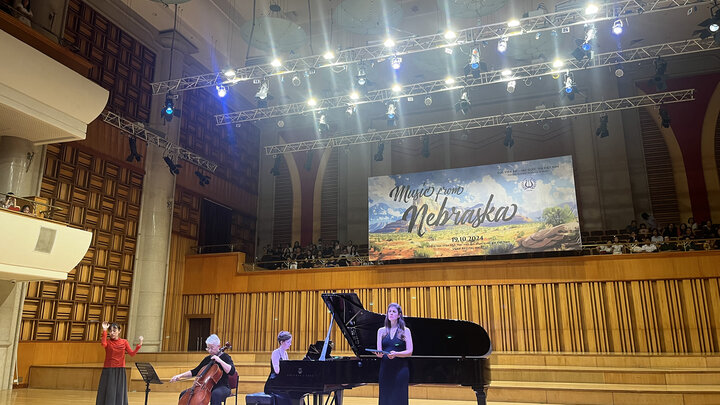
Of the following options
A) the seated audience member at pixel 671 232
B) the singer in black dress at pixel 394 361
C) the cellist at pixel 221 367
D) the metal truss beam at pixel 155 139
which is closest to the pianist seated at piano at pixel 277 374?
the cellist at pixel 221 367

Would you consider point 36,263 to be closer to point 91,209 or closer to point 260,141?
point 91,209

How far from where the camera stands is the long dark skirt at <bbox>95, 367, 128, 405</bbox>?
5645 millimetres

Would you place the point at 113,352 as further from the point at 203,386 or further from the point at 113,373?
the point at 203,386

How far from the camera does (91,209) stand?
38.7ft

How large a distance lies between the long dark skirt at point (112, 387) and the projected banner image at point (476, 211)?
315 inches

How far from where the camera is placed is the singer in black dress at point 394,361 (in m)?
4.33

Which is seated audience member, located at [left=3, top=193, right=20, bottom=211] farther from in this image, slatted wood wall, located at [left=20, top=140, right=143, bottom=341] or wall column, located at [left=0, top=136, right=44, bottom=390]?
slatted wood wall, located at [left=20, top=140, right=143, bottom=341]

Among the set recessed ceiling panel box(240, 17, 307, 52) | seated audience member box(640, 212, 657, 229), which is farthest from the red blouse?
seated audience member box(640, 212, 657, 229)

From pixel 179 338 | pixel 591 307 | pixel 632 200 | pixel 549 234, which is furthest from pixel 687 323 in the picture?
pixel 179 338

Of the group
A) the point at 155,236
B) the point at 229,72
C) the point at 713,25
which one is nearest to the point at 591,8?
the point at 713,25

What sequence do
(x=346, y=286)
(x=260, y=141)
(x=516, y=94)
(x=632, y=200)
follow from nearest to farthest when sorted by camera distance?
Result: (x=346, y=286) < (x=632, y=200) < (x=516, y=94) < (x=260, y=141)

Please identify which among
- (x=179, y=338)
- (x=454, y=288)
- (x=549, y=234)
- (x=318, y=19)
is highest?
(x=318, y=19)

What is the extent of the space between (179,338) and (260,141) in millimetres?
7439

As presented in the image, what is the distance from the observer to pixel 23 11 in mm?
9805
